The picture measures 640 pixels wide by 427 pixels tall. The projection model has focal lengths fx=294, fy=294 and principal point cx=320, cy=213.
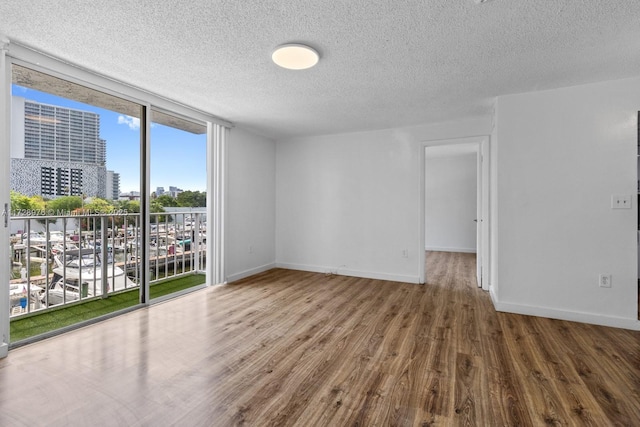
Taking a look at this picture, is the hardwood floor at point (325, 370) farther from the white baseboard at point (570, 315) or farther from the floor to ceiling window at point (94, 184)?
the floor to ceiling window at point (94, 184)

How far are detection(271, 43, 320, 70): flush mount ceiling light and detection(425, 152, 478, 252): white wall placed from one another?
18.5 feet

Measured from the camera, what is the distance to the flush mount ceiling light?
2.17 meters

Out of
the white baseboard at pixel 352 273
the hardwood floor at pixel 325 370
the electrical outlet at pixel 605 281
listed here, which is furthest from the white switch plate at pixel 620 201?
the white baseboard at pixel 352 273

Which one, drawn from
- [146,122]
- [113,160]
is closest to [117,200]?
[113,160]

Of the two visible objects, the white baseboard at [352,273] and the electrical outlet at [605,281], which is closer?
the electrical outlet at [605,281]

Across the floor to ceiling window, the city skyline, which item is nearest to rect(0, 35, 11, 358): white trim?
the floor to ceiling window

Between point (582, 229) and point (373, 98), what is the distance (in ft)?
A: 8.23

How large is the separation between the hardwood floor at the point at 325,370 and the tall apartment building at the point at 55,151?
53.8 inches

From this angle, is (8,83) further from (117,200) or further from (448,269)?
(448,269)

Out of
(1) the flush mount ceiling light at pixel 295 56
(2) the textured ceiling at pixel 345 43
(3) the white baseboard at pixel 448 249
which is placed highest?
(2) the textured ceiling at pixel 345 43

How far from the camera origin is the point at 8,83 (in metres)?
2.23

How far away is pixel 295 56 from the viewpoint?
7.42 ft

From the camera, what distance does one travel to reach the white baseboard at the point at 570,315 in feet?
9.08

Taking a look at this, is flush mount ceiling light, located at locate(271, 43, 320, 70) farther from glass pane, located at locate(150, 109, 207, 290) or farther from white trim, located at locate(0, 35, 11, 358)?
glass pane, located at locate(150, 109, 207, 290)
